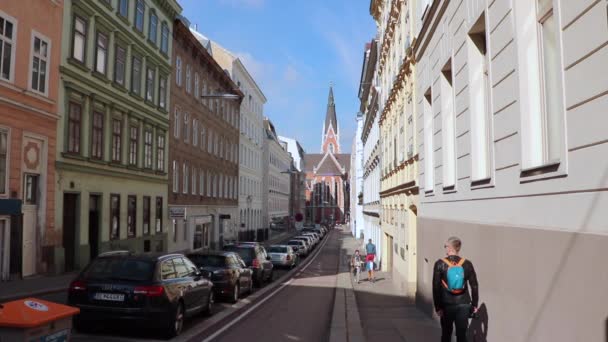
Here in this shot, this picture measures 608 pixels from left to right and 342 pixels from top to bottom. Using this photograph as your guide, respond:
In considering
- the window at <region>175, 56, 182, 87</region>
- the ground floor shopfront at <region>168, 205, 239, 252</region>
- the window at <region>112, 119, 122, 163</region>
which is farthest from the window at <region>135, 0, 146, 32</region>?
the ground floor shopfront at <region>168, 205, 239, 252</region>

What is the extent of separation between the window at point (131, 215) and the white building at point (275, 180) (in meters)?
44.8

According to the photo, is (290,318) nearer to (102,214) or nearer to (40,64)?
(40,64)

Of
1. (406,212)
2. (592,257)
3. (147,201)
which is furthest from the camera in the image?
(147,201)

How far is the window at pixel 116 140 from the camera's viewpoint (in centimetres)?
2570

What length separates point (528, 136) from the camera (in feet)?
20.0

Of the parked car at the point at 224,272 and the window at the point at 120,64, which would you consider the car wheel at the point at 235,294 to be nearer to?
the parked car at the point at 224,272

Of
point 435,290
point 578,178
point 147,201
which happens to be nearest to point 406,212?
point 435,290

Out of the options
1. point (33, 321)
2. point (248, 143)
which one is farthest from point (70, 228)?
point (248, 143)

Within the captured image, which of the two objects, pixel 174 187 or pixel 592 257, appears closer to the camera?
pixel 592 257

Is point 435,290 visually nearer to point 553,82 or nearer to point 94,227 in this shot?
point 553,82

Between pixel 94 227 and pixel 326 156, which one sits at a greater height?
pixel 326 156

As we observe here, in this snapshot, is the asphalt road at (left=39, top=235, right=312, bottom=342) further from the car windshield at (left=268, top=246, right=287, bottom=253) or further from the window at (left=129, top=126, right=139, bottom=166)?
the car windshield at (left=268, top=246, right=287, bottom=253)

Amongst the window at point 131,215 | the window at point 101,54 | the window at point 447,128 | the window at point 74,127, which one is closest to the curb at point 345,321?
the window at point 447,128

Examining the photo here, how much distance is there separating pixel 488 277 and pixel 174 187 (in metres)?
28.8
